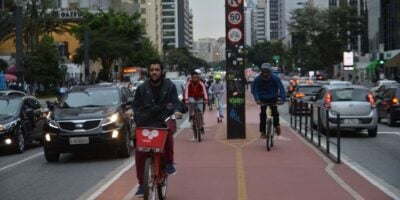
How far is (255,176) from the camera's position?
37.6 ft

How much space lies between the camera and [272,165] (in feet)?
42.2

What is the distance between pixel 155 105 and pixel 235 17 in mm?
9154

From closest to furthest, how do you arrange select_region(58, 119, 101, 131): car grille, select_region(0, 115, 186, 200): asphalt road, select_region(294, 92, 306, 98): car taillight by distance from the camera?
select_region(0, 115, 186, 200): asphalt road
select_region(58, 119, 101, 131): car grille
select_region(294, 92, 306, 98): car taillight

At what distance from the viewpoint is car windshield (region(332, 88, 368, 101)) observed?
20188 mm

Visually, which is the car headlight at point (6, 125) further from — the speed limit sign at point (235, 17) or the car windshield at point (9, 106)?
the speed limit sign at point (235, 17)

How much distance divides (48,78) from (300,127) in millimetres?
42066

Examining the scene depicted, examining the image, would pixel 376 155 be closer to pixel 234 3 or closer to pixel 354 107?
pixel 354 107

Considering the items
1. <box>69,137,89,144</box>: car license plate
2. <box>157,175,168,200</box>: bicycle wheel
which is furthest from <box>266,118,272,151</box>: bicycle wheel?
<box>157,175,168,200</box>: bicycle wheel

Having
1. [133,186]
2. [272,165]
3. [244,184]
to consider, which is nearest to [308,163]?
[272,165]

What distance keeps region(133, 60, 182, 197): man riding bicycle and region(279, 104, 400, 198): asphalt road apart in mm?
3436

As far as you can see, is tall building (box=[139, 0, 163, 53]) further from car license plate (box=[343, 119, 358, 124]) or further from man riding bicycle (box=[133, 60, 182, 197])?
man riding bicycle (box=[133, 60, 182, 197])

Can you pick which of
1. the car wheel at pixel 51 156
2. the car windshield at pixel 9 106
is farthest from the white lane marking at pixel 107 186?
the car windshield at pixel 9 106

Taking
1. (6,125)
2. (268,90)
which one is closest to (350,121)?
(268,90)

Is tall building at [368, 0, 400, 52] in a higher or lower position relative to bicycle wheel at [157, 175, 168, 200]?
higher
